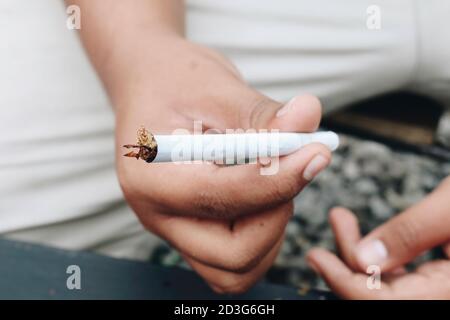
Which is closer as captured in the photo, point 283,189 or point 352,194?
point 283,189

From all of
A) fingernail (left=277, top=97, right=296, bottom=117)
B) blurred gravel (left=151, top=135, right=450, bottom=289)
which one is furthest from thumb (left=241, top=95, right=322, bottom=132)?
blurred gravel (left=151, top=135, right=450, bottom=289)

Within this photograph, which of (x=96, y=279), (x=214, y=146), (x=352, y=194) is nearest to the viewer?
(x=214, y=146)

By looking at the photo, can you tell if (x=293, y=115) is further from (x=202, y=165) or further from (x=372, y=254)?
(x=372, y=254)

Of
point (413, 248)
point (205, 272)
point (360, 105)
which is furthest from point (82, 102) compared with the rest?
point (360, 105)

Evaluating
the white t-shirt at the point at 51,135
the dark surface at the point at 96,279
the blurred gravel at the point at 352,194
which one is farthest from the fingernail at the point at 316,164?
the blurred gravel at the point at 352,194

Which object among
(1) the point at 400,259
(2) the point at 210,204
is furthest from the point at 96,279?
(1) the point at 400,259
